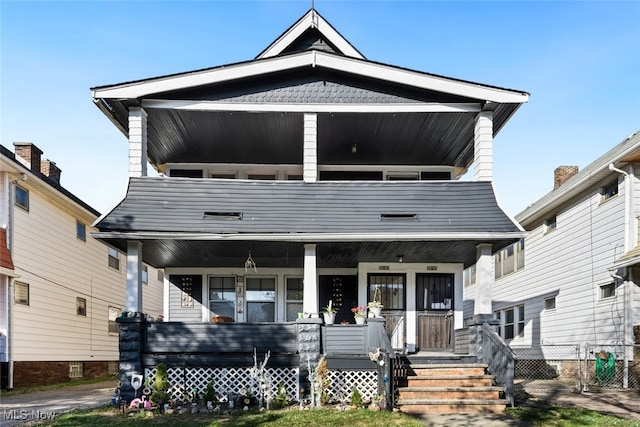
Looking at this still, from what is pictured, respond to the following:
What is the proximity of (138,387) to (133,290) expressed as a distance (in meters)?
2.03

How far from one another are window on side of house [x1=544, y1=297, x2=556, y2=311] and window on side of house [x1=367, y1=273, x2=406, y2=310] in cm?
687

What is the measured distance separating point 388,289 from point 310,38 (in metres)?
7.19

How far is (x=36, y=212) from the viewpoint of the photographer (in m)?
17.2

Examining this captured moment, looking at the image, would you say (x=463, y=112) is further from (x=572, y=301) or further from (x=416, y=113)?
(x=572, y=301)

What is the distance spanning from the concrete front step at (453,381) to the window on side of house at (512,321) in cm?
1032

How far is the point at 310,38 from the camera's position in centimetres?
1476

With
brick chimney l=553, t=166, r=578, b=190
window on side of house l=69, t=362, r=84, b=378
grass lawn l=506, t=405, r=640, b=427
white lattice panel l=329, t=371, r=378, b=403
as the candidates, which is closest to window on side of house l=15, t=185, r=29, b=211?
window on side of house l=69, t=362, r=84, b=378

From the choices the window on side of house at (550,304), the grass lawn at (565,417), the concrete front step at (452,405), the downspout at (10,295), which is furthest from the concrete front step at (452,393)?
the downspout at (10,295)

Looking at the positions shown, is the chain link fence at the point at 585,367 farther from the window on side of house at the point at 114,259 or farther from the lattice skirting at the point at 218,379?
the window on side of house at the point at 114,259

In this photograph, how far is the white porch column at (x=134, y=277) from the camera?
11.6m

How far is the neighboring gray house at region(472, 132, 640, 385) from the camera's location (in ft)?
45.5

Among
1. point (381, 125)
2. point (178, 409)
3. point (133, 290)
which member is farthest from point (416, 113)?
point (178, 409)

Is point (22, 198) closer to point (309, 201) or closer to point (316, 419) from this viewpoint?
point (309, 201)

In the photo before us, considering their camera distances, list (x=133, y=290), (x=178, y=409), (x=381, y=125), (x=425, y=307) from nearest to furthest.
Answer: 1. (x=178, y=409)
2. (x=133, y=290)
3. (x=381, y=125)
4. (x=425, y=307)
